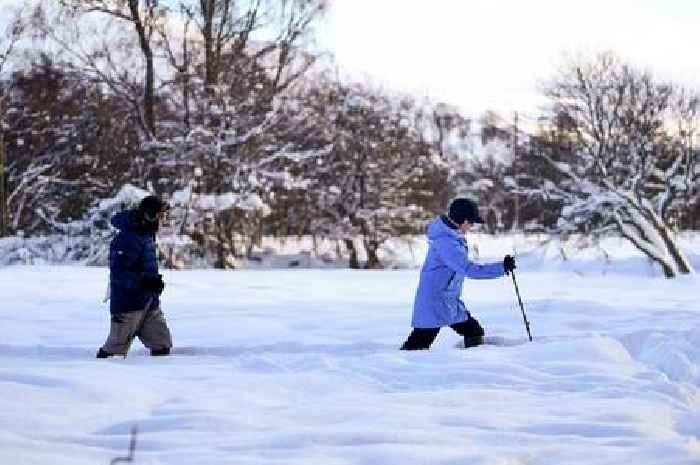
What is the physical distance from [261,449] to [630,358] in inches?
148

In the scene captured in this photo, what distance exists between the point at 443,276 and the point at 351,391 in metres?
1.72

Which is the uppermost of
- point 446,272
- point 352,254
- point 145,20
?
point 145,20

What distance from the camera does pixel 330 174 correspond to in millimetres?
32594

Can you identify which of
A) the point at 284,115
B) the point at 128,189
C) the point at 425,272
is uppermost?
the point at 284,115

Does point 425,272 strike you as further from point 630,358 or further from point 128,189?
point 128,189

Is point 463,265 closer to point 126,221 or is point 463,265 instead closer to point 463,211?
point 463,211

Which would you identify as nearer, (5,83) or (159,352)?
(159,352)

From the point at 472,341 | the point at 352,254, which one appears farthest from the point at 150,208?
the point at 352,254

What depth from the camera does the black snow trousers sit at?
7.03m

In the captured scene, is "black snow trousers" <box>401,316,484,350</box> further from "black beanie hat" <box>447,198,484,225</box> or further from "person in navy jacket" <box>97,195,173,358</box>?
"person in navy jacket" <box>97,195,173,358</box>

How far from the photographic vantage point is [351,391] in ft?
18.2

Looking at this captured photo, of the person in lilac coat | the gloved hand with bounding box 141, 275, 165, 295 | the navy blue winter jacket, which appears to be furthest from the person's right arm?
the navy blue winter jacket

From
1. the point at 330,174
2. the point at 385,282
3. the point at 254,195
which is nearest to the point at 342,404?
the point at 385,282

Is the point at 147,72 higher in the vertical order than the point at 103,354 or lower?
higher
